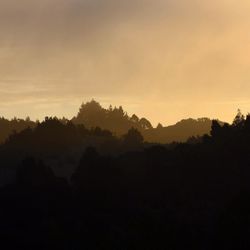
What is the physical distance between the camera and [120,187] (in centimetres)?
4931

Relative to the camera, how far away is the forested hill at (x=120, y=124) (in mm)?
136625

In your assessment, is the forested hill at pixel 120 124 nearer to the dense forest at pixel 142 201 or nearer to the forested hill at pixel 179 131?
the forested hill at pixel 179 131

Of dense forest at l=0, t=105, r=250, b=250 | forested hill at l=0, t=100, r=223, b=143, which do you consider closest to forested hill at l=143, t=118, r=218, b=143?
forested hill at l=0, t=100, r=223, b=143

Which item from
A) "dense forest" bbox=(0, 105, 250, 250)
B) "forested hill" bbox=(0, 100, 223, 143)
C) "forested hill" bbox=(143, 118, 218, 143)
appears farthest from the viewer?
"forested hill" bbox=(0, 100, 223, 143)

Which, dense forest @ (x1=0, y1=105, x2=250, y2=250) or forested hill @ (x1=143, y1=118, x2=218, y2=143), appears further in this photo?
forested hill @ (x1=143, y1=118, x2=218, y2=143)

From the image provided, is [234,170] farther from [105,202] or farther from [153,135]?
[153,135]

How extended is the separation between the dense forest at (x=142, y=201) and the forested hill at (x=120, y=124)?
6986 cm

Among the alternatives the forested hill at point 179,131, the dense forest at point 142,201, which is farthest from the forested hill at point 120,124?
the dense forest at point 142,201

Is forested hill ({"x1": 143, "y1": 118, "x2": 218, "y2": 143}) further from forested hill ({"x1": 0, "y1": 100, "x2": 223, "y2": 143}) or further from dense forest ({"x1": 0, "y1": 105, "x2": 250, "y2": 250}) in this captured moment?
dense forest ({"x1": 0, "y1": 105, "x2": 250, "y2": 250})

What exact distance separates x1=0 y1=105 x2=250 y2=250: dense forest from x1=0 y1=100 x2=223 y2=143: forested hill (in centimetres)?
6986

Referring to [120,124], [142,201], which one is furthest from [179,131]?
[142,201]

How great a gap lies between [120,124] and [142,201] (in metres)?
109

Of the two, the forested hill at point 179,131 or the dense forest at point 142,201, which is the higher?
the forested hill at point 179,131

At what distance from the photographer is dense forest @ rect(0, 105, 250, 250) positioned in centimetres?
3603
